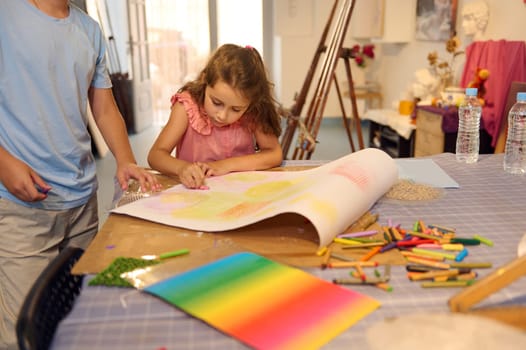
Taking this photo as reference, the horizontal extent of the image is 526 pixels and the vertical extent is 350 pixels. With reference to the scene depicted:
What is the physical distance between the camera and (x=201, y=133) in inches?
60.7

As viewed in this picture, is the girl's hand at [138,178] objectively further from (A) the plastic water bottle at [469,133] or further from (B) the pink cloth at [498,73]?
(B) the pink cloth at [498,73]

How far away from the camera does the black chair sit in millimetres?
571

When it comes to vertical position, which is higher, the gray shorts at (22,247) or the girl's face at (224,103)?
the girl's face at (224,103)

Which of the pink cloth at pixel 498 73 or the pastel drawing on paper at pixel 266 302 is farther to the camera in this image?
the pink cloth at pixel 498 73

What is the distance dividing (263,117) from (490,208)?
725 millimetres

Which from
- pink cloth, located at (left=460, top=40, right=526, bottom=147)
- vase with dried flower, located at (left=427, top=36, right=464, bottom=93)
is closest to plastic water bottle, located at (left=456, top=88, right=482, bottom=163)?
pink cloth, located at (left=460, top=40, right=526, bottom=147)

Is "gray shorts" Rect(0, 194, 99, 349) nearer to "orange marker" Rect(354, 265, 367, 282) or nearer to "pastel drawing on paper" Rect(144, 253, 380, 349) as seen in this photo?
"pastel drawing on paper" Rect(144, 253, 380, 349)

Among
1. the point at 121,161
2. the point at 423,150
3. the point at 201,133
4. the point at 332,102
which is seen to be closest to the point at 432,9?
the point at 423,150

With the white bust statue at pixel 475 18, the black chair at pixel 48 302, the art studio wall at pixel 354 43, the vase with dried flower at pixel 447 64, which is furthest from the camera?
the art studio wall at pixel 354 43

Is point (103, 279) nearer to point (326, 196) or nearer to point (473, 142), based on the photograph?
point (326, 196)

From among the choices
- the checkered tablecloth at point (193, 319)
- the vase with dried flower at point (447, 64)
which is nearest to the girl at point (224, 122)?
the checkered tablecloth at point (193, 319)

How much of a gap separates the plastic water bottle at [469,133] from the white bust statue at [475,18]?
71.4 inches

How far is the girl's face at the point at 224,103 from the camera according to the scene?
1374 mm

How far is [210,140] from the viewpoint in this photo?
1.57m
